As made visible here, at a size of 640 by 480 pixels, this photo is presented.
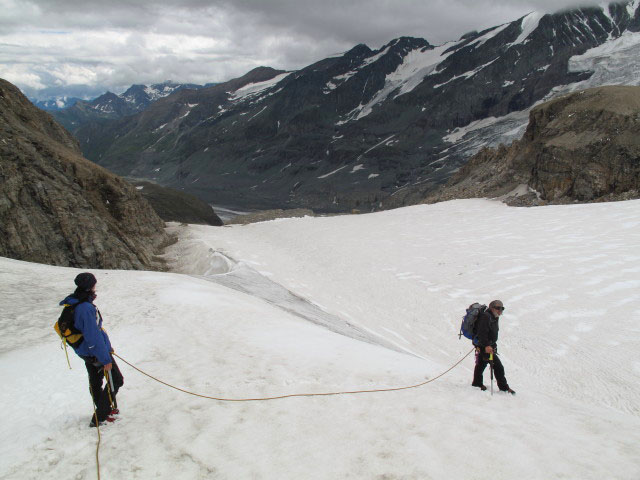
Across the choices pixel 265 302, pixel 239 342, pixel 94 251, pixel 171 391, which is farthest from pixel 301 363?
pixel 94 251

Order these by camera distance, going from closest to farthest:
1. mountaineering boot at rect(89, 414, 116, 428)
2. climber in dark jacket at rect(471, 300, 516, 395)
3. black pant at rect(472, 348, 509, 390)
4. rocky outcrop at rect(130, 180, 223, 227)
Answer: mountaineering boot at rect(89, 414, 116, 428)
climber in dark jacket at rect(471, 300, 516, 395)
black pant at rect(472, 348, 509, 390)
rocky outcrop at rect(130, 180, 223, 227)

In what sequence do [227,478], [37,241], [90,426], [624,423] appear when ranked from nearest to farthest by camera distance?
[227,478], [90,426], [624,423], [37,241]

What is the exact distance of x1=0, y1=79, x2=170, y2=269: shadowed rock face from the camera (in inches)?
797

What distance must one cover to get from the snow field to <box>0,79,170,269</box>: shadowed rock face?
7151 mm

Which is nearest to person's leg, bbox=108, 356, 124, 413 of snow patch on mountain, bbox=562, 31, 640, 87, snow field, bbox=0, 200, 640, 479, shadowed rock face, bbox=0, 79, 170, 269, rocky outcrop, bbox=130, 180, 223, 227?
snow field, bbox=0, 200, 640, 479

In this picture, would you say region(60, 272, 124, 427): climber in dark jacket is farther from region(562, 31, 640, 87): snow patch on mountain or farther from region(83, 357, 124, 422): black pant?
region(562, 31, 640, 87): snow patch on mountain

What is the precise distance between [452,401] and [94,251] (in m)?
21.1

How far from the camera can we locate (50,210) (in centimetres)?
2184

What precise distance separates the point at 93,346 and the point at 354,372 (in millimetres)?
4684

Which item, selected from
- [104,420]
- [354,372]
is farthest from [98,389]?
[354,372]

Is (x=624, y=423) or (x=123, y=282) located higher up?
(x=123, y=282)

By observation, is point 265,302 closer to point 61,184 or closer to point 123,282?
point 123,282

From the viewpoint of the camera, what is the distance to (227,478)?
4965 millimetres

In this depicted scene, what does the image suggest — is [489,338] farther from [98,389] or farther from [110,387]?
[98,389]
